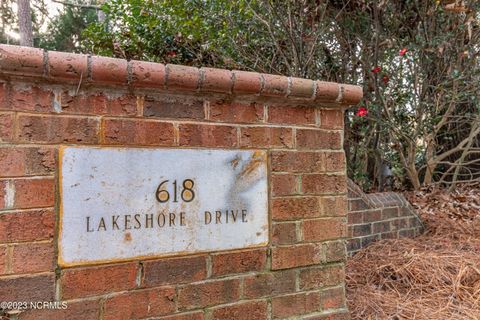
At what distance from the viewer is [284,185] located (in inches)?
65.1

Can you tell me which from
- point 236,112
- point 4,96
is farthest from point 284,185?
point 4,96

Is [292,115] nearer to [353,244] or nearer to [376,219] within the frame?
[353,244]

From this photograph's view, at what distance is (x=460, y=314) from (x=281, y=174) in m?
1.18

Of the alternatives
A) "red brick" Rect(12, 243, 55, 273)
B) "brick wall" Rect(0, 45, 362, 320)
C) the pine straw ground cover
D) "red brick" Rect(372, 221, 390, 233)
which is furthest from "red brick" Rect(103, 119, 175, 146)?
"red brick" Rect(372, 221, 390, 233)

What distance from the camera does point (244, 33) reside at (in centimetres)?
466

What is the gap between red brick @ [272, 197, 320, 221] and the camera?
1.64 meters

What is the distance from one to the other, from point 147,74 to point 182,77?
123 millimetres

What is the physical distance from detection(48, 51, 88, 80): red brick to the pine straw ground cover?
64.6 inches

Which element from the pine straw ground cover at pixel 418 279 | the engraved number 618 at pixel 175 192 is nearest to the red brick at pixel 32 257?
the engraved number 618 at pixel 175 192

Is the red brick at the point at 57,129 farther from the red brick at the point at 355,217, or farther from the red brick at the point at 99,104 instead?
the red brick at the point at 355,217

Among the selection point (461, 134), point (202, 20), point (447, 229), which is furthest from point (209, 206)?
point (461, 134)

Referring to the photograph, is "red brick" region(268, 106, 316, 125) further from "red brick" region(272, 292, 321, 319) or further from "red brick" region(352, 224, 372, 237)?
"red brick" region(352, 224, 372, 237)

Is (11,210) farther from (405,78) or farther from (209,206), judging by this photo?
(405,78)

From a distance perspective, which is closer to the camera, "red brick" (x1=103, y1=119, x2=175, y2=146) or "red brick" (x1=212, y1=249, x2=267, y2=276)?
"red brick" (x1=103, y1=119, x2=175, y2=146)
